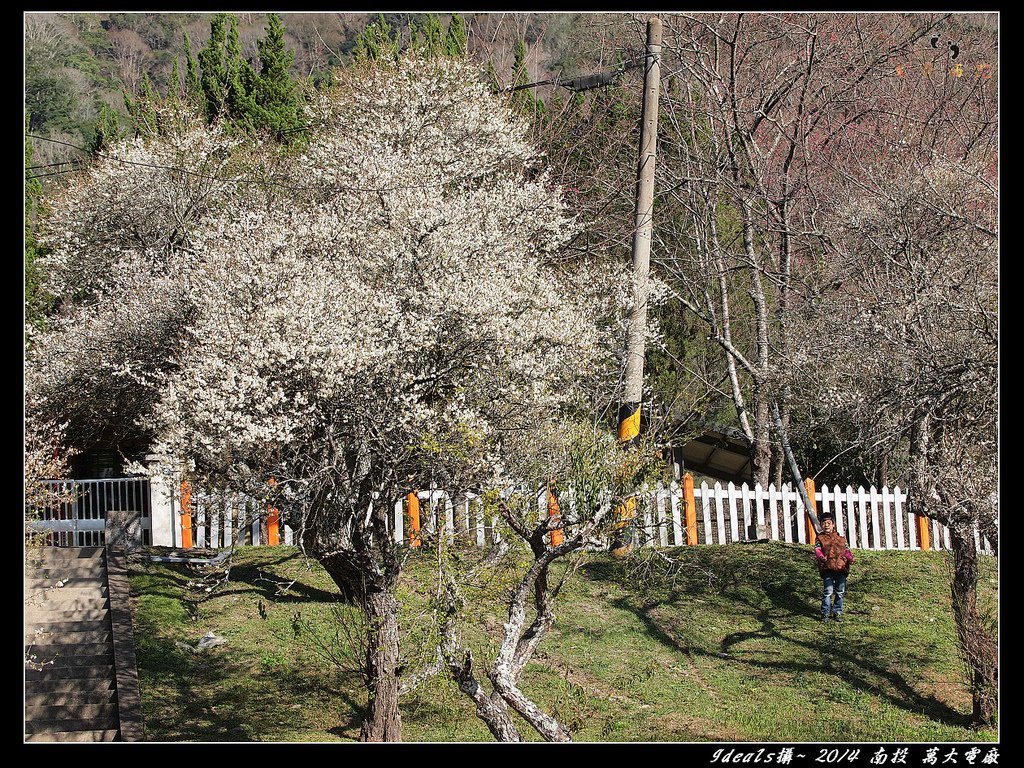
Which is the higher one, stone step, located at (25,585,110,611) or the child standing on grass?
the child standing on grass

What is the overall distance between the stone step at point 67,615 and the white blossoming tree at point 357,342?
99.0 inches

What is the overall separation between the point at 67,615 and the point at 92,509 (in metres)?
4.64

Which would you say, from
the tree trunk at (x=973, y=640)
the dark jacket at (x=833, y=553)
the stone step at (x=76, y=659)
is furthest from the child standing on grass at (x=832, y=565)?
the stone step at (x=76, y=659)

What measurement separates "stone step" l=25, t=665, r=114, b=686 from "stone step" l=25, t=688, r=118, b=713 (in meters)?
0.23

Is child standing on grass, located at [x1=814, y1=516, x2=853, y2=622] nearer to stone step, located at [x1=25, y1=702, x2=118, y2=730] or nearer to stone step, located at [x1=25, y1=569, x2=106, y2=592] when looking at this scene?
stone step, located at [x1=25, y1=702, x2=118, y2=730]

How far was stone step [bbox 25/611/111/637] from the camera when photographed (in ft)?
36.4

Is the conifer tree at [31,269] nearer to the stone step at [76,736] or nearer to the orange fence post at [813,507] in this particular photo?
the stone step at [76,736]

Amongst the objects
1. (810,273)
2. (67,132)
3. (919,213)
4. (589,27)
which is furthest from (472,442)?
(67,132)

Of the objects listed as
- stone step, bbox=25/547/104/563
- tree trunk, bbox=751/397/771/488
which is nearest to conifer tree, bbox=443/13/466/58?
tree trunk, bbox=751/397/771/488

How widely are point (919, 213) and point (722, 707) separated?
661 cm

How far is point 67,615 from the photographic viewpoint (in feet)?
37.7

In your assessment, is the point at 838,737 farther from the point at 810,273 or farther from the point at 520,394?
the point at 810,273

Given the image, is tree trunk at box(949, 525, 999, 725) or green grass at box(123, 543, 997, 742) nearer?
tree trunk at box(949, 525, 999, 725)

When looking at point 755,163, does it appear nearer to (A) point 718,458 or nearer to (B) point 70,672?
(A) point 718,458
